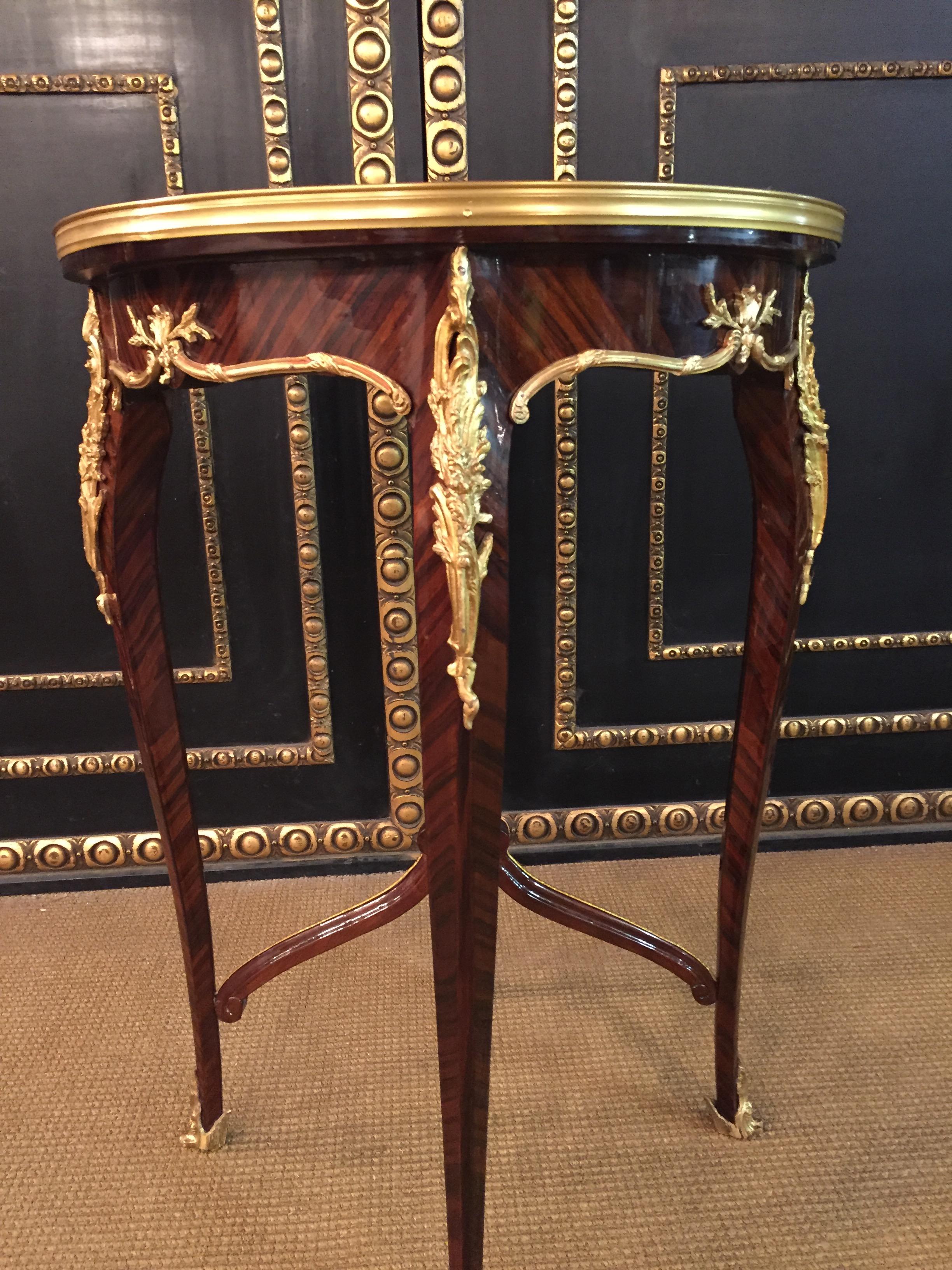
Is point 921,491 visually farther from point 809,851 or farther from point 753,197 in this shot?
point 753,197

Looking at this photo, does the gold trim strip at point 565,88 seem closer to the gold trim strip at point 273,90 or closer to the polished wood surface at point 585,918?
the gold trim strip at point 273,90

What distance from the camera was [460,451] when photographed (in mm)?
462

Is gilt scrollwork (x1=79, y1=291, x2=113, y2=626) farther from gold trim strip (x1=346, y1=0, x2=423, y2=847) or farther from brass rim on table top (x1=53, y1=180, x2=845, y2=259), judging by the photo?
gold trim strip (x1=346, y1=0, x2=423, y2=847)

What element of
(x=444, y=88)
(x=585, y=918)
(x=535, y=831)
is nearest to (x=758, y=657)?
(x=585, y=918)

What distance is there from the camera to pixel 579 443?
Answer: 1067mm

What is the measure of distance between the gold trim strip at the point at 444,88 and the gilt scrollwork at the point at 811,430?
0.49 m

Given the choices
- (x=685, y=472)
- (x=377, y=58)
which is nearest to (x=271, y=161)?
(x=377, y=58)

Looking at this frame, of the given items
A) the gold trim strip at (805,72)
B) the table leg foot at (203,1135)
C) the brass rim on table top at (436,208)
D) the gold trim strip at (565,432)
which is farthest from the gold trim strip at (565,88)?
the table leg foot at (203,1135)

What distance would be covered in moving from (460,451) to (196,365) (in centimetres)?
18

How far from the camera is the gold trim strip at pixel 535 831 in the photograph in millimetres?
1176

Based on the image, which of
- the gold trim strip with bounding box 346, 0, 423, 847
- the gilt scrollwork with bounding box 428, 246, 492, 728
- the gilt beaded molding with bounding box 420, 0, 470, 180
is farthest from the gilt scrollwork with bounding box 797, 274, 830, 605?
the gilt beaded molding with bounding box 420, 0, 470, 180

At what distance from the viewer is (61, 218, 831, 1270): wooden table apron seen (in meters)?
0.48

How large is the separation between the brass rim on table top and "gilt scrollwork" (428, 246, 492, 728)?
0.03m

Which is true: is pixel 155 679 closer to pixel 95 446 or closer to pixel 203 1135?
pixel 95 446
